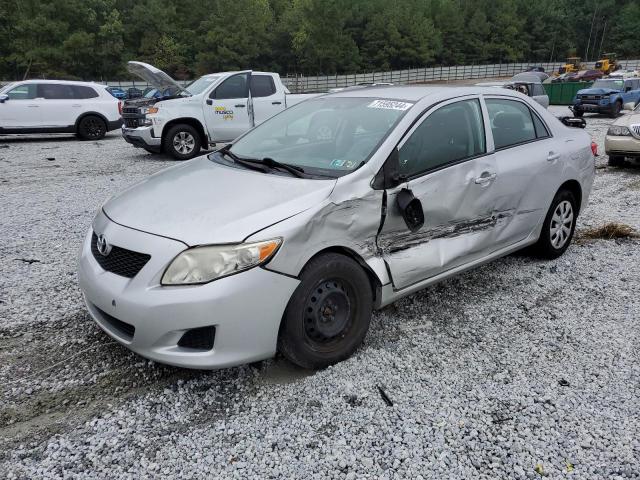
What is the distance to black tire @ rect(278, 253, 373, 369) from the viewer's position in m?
2.75

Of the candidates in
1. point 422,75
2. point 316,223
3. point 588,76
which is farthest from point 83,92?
point 422,75

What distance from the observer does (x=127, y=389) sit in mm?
2836

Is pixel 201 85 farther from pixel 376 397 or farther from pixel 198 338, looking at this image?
pixel 376 397

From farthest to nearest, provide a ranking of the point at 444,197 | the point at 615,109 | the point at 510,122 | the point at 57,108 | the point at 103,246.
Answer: the point at 615,109
the point at 57,108
the point at 510,122
the point at 444,197
the point at 103,246

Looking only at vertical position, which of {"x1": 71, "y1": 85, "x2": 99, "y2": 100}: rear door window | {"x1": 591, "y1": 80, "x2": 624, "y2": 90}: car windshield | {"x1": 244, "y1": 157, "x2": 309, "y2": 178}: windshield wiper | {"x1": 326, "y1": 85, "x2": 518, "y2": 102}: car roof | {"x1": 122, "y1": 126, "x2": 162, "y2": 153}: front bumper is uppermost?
{"x1": 326, "y1": 85, "x2": 518, "y2": 102}: car roof

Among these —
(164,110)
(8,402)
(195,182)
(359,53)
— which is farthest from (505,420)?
(359,53)

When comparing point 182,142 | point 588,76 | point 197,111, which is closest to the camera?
point 197,111

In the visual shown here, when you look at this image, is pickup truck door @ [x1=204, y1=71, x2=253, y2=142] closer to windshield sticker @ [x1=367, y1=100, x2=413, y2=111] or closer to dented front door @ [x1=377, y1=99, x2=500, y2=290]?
windshield sticker @ [x1=367, y1=100, x2=413, y2=111]

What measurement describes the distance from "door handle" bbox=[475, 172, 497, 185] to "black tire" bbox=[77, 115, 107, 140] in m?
13.4

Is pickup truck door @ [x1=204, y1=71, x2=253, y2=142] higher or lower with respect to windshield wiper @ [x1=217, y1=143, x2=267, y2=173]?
lower

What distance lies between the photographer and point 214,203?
2.89m

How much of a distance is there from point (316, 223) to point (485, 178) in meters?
1.60


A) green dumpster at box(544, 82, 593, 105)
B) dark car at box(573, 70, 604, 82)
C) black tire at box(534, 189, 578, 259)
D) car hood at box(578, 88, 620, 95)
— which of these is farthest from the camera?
dark car at box(573, 70, 604, 82)

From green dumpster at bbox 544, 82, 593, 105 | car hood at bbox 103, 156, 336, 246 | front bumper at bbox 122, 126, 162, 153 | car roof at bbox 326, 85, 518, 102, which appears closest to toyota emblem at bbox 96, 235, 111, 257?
car hood at bbox 103, 156, 336, 246
